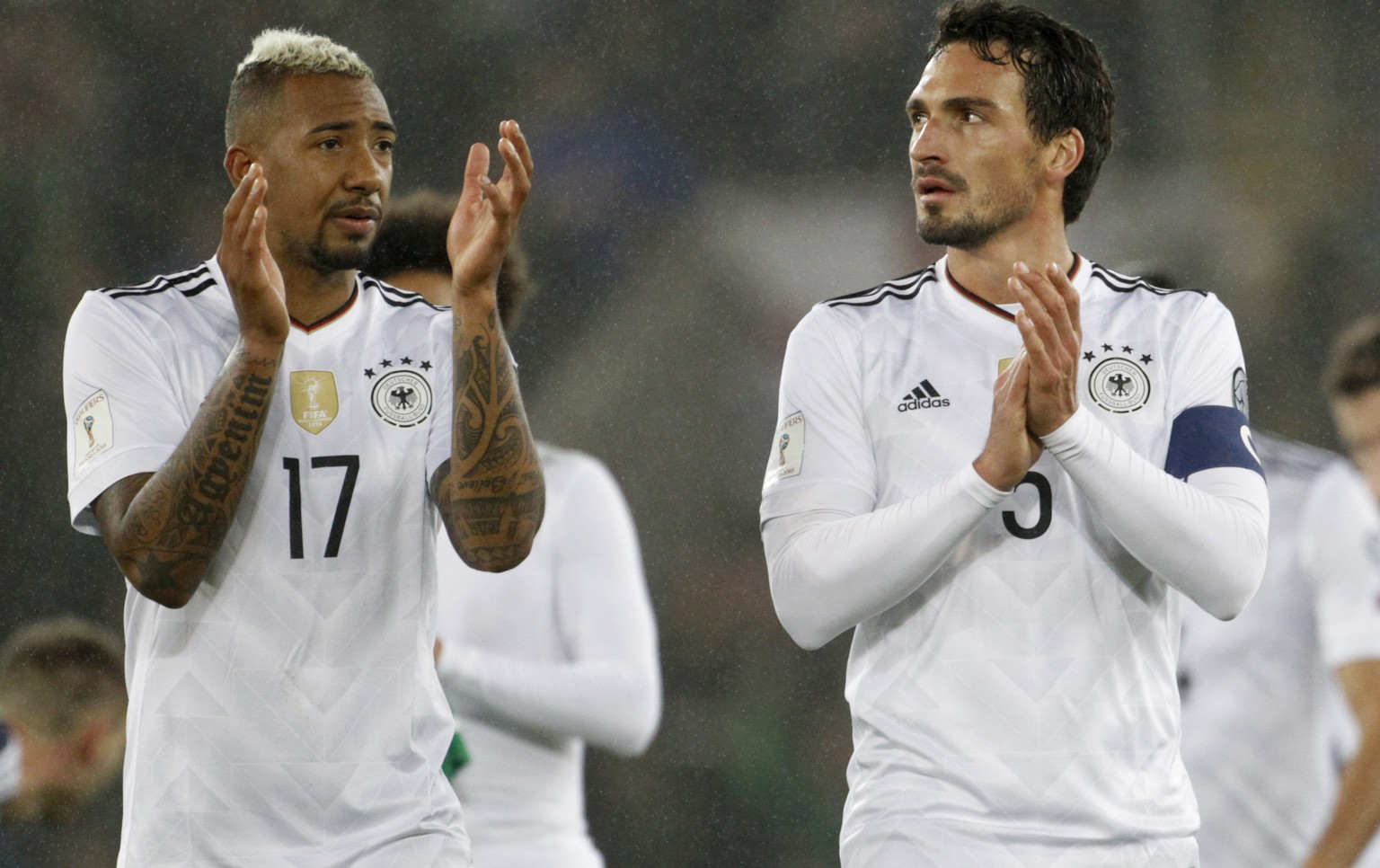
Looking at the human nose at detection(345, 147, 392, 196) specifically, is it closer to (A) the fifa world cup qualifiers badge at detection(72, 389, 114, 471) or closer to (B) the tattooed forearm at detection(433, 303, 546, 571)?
(B) the tattooed forearm at detection(433, 303, 546, 571)

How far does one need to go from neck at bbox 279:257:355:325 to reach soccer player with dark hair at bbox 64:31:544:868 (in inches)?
1.7

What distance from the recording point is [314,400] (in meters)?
2.47

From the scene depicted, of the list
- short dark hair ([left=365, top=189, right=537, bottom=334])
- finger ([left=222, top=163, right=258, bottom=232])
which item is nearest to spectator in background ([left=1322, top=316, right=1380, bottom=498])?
short dark hair ([left=365, top=189, right=537, bottom=334])

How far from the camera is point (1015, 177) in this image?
260 centimetres

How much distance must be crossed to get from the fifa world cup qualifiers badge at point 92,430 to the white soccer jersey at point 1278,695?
2.73 meters

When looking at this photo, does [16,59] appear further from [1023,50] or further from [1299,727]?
[1299,727]

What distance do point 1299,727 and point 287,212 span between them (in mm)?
2966

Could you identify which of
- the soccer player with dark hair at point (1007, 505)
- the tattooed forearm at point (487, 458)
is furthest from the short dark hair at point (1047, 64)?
the tattooed forearm at point (487, 458)

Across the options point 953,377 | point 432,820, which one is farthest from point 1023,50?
point 432,820

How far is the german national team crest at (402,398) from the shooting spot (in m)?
2.48

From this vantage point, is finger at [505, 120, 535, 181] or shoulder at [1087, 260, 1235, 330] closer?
finger at [505, 120, 535, 181]

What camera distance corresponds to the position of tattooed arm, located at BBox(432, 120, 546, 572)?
7.73 feet

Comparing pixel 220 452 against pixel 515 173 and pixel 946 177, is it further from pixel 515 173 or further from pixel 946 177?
pixel 946 177

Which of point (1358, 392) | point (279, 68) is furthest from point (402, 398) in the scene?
point (1358, 392)
